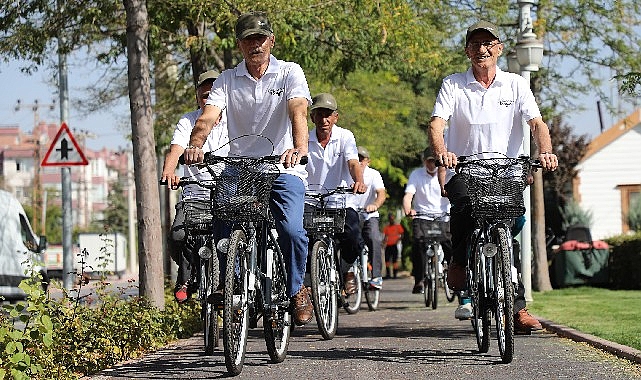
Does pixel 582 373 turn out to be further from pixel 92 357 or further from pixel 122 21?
pixel 122 21

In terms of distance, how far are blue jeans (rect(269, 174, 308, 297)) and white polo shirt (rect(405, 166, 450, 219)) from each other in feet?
24.2

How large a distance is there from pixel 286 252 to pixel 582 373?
2.05 meters

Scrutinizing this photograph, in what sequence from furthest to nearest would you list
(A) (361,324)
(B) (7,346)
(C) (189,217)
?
1. (A) (361,324)
2. (C) (189,217)
3. (B) (7,346)

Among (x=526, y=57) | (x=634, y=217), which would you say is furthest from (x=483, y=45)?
(x=634, y=217)

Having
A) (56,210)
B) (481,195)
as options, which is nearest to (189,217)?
(481,195)

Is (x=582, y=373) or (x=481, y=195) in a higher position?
(x=481, y=195)

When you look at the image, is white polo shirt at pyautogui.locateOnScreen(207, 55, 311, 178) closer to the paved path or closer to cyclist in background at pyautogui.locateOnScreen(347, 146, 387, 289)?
the paved path

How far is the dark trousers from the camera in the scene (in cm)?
888

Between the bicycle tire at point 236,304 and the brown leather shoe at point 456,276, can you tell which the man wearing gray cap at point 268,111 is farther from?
the brown leather shoe at point 456,276

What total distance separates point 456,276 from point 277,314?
1.65 meters

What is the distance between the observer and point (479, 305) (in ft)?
28.7

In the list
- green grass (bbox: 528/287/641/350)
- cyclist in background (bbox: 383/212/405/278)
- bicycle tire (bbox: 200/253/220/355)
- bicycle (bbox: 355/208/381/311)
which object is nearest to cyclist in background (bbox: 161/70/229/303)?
bicycle tire (bbox: 200/253/220/355)

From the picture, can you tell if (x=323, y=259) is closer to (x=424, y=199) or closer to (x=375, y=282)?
(x=375, y=282)

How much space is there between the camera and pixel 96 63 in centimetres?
1711
